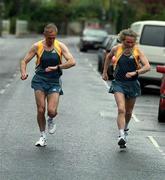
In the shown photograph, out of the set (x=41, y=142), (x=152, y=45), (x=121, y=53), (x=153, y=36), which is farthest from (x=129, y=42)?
(x=153, y=36)

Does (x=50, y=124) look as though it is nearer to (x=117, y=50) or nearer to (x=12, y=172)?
(x=117, y=50)

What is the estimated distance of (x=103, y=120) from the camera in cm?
1446

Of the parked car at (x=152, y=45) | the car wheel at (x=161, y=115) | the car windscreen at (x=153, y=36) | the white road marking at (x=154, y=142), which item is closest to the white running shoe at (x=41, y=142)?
the white road marking at (x=154, y=142)

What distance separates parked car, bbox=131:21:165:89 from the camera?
20125 mm

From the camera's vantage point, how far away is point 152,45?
803 inches

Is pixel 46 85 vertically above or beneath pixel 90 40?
above

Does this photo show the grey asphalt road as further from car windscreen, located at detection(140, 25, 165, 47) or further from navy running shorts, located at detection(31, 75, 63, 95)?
car windscreen, located at detection(140, 25, 165, 47)

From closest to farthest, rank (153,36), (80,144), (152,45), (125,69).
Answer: (125,69) < (80,144) < (152,45) < (153,36)

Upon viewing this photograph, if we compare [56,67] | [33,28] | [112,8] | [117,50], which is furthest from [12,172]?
[33,28]

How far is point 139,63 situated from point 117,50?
391 millimetres

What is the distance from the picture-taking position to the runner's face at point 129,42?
35.4 ft

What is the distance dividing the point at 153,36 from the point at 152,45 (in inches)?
13.5

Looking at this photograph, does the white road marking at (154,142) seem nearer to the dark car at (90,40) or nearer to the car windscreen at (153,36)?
the car windscreen at (153,36)

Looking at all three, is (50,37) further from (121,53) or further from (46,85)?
(121,53)
